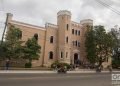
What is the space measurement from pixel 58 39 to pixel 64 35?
1.90 m

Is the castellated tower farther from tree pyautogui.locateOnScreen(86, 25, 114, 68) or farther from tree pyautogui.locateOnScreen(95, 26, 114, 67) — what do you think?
tree pyautogui.locateOnScreen(95, 26, 114, 67)

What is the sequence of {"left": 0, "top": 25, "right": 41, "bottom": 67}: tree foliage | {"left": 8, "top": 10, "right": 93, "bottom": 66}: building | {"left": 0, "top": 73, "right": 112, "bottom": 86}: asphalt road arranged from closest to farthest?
1. {"left": 0, "top": 73, "right": 112, "bottom": 86}: asphalt road
2. {"left": 0, "top": 25, "right": 41, "bottom": 67}: tree foliage
3. {"left": 8, "top": 10, "right": 93, "bottom": 66}: building

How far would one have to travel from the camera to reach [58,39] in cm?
5031

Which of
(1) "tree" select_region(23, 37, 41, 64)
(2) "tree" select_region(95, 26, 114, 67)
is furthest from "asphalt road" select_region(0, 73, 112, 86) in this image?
(2) "tree" select_region(95, 26, 114, 67)

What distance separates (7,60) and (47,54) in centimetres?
1176

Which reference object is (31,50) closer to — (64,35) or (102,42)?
(64,35)

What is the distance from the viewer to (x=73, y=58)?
173 ft

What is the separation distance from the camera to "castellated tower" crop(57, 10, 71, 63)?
49.0m

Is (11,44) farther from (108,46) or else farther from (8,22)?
(108,46)

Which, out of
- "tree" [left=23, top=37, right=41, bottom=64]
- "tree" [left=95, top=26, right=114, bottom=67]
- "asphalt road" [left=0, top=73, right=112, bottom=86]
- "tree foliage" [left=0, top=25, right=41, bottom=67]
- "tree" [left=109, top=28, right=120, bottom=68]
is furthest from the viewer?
"tree" [left=109, top=28, right=120, bottom=68]

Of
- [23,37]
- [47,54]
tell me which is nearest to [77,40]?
[47,54]

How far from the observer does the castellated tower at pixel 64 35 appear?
4897 cm

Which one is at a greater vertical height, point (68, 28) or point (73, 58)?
point (68, 28)

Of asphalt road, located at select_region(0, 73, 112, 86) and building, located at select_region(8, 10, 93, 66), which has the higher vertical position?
building, located at select_region(8, 10, 93, 66)
